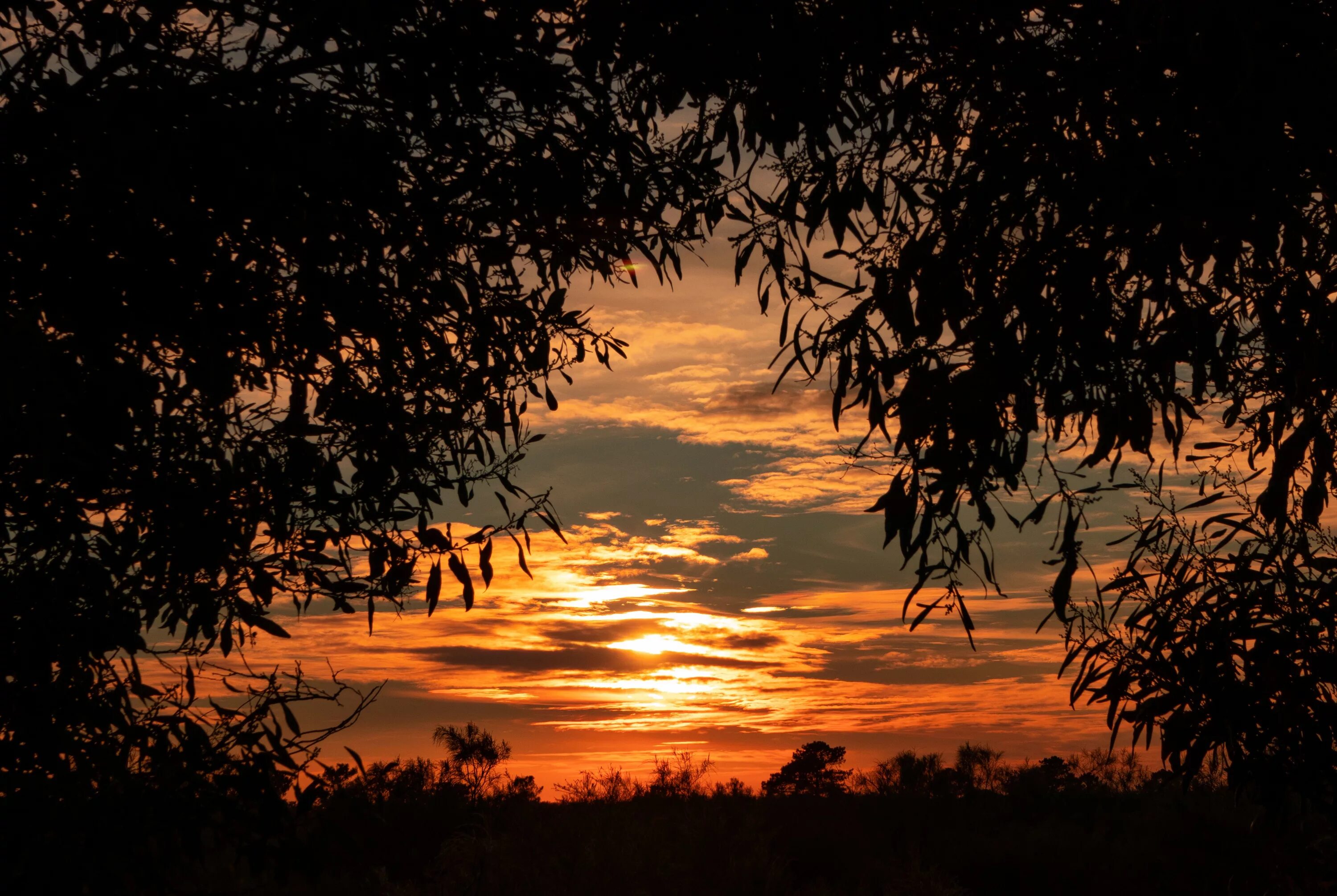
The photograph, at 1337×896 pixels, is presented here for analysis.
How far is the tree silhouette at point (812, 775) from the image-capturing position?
16.2 m

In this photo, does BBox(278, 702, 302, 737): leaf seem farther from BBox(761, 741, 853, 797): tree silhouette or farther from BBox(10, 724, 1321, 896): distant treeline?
BBox(761, 741, 853, 797): tree silhouette

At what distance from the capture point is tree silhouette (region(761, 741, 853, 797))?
1622 centimetres

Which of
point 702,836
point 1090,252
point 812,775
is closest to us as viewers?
point 1090,252

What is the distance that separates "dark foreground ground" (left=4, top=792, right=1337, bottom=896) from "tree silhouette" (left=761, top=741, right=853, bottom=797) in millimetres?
1072

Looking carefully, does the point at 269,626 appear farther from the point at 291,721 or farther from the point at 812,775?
the point at 812,775

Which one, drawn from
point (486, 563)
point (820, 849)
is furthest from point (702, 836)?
point (486, 563)

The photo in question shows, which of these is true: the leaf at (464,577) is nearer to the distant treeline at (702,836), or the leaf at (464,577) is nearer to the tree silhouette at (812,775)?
the distant treeline at (702,836)

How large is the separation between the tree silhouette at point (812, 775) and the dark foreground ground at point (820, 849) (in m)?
1.07

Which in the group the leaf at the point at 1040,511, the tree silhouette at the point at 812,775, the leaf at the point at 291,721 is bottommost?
the tree silhouette at the point at 812,775

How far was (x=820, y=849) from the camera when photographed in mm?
12336

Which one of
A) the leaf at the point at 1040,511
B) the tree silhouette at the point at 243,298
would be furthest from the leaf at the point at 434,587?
the leaf at the point at 1040,511

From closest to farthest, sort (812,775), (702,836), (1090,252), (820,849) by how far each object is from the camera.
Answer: (1090,252) < (702,836) < (820,849) < (812,775)

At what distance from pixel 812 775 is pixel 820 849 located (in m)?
4.63

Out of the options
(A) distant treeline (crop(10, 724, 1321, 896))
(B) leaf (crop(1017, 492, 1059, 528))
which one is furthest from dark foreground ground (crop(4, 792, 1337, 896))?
(B) leaf (crop(1017, 492, 1059, 528))
